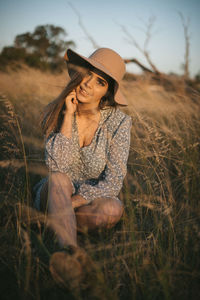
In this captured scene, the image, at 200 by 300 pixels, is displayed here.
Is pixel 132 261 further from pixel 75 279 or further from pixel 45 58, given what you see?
pixel 45 58

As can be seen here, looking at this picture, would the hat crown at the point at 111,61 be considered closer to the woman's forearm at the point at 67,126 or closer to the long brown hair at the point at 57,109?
the long brown hair at the point at 57,109

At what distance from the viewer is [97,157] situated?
201 centimetres

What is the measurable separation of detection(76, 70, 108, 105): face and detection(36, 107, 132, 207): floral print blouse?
246 millimetres

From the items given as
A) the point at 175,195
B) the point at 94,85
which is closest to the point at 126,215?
the point at 175,195

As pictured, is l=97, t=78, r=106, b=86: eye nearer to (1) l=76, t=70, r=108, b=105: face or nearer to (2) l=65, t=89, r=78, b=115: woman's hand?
(1) l=76, t=70, r=108, b=105: face

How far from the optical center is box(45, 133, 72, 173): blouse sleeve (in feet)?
6.24

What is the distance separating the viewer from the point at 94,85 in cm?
203

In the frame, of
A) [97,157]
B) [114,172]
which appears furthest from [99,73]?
[114,172]

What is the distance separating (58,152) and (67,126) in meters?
0.26

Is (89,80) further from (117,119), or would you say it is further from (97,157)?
(97,157)

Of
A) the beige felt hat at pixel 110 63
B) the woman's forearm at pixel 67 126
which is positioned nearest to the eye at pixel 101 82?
the beige felt hat at pixel 110 63

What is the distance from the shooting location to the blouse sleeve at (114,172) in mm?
1805

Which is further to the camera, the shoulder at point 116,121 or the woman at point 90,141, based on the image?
the shoulder at point 116,121

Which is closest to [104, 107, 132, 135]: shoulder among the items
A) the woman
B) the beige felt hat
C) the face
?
the woman
